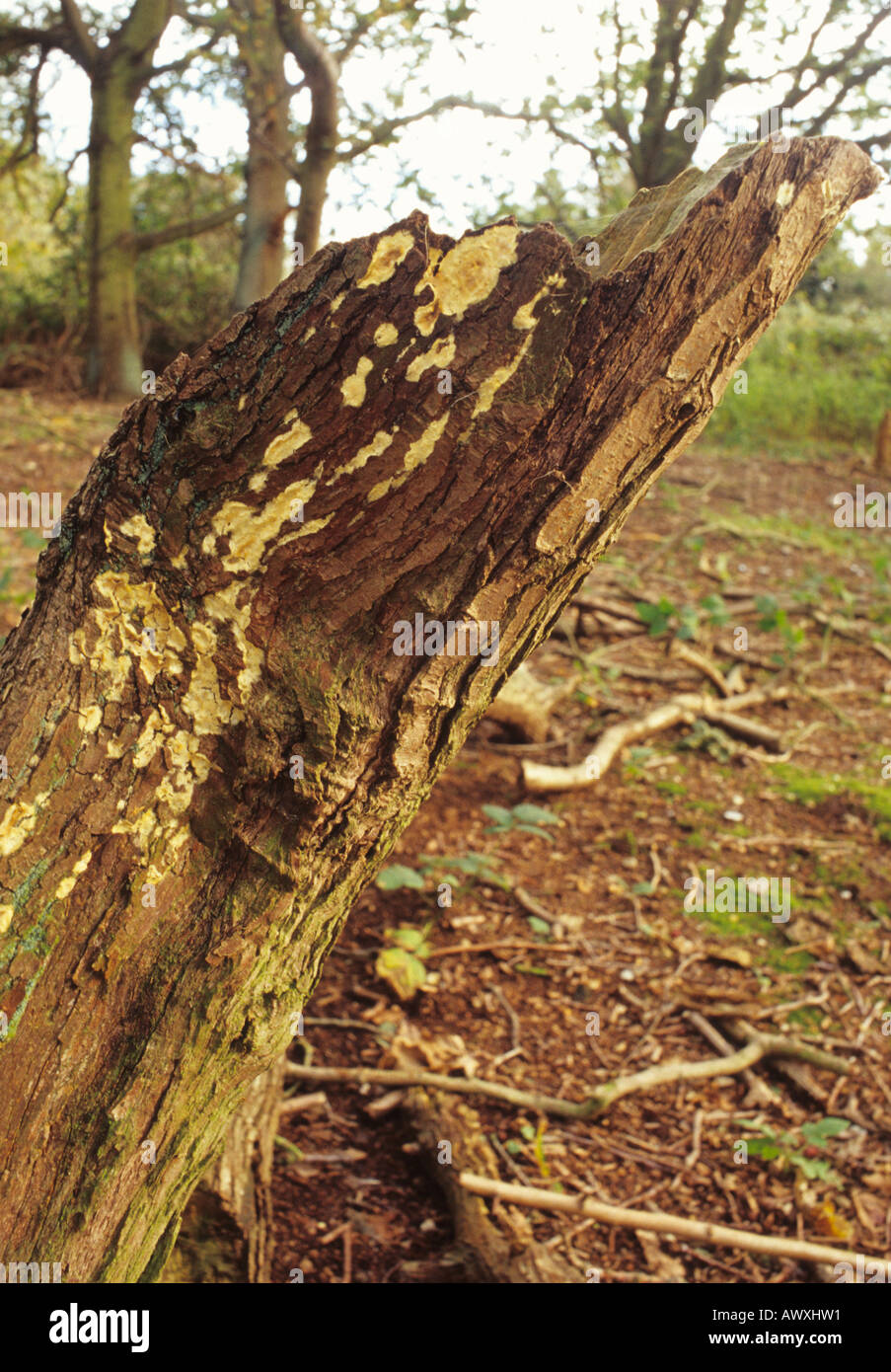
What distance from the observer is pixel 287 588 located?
1.29 m

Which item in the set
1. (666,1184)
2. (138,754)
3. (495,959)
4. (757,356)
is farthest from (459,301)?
(757,356)

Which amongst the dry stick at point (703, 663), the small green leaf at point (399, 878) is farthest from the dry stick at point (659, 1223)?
the dry stick at point (703, 663)

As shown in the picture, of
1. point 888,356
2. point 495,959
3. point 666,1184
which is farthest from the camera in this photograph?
point 888,356

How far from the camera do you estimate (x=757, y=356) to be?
1325cm

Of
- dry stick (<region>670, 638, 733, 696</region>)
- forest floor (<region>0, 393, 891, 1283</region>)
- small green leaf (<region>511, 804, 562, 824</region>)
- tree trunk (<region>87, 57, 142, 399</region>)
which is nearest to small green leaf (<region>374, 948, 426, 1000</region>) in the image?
forest floor (<region>0, 393, 891, 1283</region>)

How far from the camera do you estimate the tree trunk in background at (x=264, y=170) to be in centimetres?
698

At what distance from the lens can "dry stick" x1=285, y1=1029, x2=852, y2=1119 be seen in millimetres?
2574

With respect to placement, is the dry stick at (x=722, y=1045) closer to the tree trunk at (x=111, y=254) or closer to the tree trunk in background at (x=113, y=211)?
the tree trunk in background at (x=113, y=211)

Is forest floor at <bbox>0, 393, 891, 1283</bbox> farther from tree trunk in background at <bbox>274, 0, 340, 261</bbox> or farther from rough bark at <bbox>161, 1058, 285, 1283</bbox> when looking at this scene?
tree trunk in background at <bbox>274, 0, 340, 261</bbox>

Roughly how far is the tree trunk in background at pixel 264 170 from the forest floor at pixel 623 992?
3.59m

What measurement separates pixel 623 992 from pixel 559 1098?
0.51 metres

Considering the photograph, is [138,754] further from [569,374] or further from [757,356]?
[757,356]

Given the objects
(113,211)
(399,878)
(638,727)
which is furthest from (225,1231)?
(113,211)
